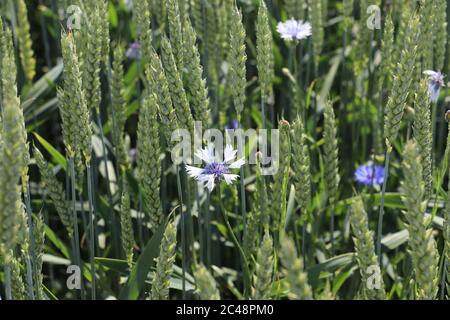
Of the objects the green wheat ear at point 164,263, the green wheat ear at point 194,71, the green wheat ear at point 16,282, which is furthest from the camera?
the green wheat ear at point 194,71

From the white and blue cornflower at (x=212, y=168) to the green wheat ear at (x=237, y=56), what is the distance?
0.51 ft

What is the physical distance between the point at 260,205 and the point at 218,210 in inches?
21.2

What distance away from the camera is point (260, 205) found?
2.17 meters

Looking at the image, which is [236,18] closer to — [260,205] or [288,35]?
[260,205]

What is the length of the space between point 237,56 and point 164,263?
2.03 feet

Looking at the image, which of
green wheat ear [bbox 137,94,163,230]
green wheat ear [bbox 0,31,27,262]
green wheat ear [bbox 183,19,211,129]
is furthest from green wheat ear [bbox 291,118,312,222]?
green wheat ear [bbox 0,31,27,262]

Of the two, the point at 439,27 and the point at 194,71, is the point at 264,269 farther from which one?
the point at 439,27

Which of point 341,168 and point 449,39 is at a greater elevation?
point 449,39

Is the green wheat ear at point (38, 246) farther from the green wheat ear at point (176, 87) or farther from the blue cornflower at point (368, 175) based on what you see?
the blue cornflower at point (368, 175)

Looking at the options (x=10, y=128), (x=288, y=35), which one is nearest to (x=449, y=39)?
(x=288, y=35)

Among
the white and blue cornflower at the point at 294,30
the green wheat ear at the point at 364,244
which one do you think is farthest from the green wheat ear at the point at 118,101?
the green wheat ear at the point at 364,244

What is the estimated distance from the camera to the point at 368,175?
277 cm

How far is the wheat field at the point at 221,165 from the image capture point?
1.66 meters
